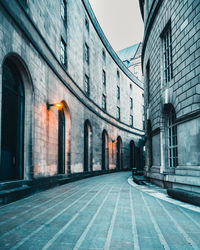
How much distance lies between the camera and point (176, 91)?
10.3 m

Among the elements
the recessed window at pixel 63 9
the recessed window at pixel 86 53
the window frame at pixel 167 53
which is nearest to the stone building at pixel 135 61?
the recessed window at pixel 86 53

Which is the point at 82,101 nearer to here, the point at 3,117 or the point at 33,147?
the point at 33,147

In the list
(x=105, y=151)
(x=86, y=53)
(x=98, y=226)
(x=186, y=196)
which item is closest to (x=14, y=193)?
(x=98, y=226)

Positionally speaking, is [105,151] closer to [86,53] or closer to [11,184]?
[86,53]

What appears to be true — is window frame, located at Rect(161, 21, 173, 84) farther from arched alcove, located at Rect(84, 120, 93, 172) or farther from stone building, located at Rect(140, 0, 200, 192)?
arched alcove, located at Rect(84, 120, 93, 172)

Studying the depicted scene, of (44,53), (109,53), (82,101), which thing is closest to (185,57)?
(44,53)

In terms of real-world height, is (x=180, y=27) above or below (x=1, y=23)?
above

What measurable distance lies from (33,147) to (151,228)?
6.40 meters

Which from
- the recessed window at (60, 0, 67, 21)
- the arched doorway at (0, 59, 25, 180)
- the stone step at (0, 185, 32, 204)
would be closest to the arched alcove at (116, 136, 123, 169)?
the recessed window at (60, 0, 67, 21)

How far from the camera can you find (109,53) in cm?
2914

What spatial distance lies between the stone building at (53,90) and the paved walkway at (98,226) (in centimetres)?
287

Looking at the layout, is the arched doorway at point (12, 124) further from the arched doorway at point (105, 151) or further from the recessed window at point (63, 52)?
the arched doorway at point (105, 151)

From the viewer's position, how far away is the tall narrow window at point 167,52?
37.9 ft

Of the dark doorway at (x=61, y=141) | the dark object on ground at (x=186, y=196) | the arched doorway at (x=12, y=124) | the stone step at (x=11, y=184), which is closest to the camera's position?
the dark object on ground at (x=186, y=196)
